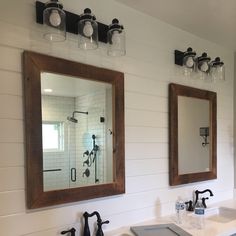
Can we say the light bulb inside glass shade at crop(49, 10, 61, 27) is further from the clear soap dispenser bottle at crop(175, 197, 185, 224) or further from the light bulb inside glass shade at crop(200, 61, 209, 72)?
the clear soap dispenser bottle at crop(175, 197, 185, 224)

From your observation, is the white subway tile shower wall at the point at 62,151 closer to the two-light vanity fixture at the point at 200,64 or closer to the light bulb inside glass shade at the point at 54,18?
the light bulb inside glass shade at the point at 54,18

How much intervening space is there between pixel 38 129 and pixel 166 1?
1274 millimetres

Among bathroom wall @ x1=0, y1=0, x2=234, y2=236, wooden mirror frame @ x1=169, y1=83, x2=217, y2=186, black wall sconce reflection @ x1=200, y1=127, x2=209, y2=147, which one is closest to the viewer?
bathroom wall @ x1=0, y1=0, x2=234, y2=236

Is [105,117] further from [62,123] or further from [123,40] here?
[123,40]

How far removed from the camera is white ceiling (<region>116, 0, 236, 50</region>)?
188 centimetres

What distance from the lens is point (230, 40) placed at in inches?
103

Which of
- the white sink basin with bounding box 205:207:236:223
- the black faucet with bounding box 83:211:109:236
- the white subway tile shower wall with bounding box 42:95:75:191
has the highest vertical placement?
the white subway tile shower wall with bounding box 42:95:75:191

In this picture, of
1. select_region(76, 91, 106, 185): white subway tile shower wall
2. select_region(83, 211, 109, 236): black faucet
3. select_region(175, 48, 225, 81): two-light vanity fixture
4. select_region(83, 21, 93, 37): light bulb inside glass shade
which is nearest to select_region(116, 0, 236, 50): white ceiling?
select_region(175, 48, 225, 81): two-light vanity fixture

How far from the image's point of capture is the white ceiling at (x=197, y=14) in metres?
1.88

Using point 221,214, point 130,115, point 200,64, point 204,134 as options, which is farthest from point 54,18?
point 221,214

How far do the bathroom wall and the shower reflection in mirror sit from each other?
142 millimetres

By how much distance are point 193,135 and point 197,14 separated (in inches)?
42.2

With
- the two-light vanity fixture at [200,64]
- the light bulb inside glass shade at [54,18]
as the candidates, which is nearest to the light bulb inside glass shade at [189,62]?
the two-light vanity fixture at [200,64]

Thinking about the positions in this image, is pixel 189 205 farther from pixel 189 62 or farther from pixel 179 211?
pixel 189 62
